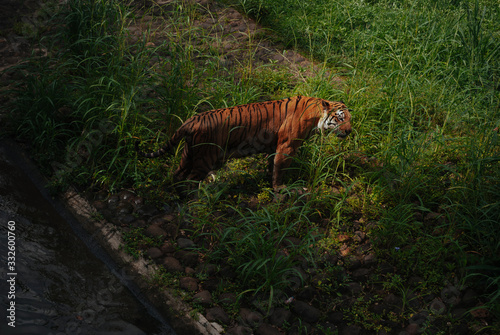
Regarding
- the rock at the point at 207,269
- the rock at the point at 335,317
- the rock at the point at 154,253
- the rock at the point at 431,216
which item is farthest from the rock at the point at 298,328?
the rock at the point at 431,216

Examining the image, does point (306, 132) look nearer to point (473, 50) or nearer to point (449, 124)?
point (449, 124)

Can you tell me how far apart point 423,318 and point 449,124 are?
2.38 meters

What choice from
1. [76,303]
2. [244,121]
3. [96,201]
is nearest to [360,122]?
[244,121]

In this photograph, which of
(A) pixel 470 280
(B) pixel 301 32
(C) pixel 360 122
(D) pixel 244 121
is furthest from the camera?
(B) pixel 301 32

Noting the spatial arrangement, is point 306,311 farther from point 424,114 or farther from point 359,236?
point 424,114

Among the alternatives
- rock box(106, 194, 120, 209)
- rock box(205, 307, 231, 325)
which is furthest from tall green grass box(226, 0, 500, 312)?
rock box(106, 194, 120, 209)

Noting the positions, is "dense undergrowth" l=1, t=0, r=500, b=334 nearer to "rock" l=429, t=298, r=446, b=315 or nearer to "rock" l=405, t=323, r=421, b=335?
"rock" l=429, t=298, r=446, b=315

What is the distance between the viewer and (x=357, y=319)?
10.9 feet

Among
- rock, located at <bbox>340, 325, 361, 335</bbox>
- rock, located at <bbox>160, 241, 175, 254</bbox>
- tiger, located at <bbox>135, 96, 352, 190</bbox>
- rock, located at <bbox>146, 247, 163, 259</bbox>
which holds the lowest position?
rock, located at <bbox>340, 325, 361, 335</bbox>

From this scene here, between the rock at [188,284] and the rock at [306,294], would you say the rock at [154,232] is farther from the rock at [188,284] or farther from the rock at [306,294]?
the rock at [306,294]

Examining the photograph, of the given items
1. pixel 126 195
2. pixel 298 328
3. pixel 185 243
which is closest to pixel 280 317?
pixel 298 328

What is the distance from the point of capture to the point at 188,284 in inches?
136

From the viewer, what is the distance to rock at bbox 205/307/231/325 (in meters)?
3.25

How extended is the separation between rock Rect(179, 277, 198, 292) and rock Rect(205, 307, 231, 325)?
227mm
